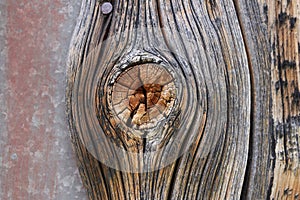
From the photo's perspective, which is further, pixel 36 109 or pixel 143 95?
pixel 36 109

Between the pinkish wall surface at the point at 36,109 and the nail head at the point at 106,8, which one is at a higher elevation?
the nail head at the point at 106,8

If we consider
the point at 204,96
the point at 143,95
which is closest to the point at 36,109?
the point at 143,95

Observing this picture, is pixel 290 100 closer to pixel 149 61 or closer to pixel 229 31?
pixel 229 31

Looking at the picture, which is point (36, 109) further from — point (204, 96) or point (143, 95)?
point (204, 96)

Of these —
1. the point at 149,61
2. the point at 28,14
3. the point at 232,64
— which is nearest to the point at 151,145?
the point at 149,61

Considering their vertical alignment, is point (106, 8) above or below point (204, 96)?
above

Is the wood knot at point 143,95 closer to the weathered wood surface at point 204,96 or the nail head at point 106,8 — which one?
the weathered wood surface at point 204,96

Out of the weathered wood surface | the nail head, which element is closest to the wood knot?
the weathered wood surface

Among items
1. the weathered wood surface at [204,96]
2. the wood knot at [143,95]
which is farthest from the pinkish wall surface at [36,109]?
the wood knot at [143,95]
